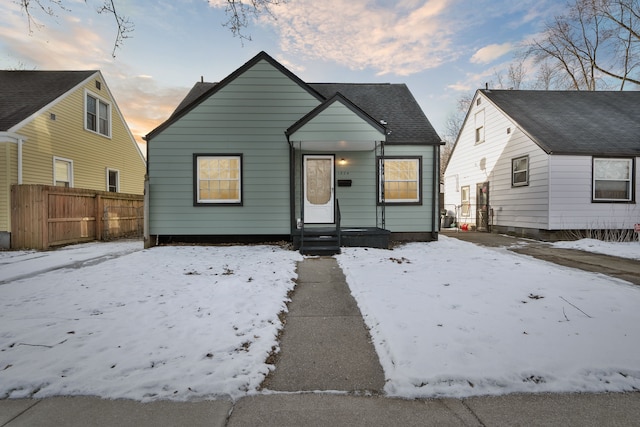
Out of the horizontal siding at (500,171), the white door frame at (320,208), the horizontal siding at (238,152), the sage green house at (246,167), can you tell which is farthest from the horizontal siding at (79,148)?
the horizontal siding at (500,171)

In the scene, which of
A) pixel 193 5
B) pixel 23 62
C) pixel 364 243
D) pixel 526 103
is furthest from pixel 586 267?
pixel 23 62

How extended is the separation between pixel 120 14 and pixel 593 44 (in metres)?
25.7

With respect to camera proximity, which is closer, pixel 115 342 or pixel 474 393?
pixel 474 393

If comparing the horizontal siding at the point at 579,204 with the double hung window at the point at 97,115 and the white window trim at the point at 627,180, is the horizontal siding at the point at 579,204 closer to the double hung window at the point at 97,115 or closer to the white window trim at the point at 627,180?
the white window trim at the point at 627,180

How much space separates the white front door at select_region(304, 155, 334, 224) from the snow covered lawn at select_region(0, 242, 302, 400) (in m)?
3.85

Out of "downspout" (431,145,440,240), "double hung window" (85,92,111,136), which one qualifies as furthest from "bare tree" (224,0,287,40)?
"double hung window" (85,92,111,136)

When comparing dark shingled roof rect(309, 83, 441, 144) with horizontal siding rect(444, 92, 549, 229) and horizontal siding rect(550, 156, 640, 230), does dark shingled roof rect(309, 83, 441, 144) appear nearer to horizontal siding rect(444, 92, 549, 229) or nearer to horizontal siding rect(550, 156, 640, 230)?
horizontal siding rect(444, 92, 549, 229)

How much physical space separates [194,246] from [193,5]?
232 inches

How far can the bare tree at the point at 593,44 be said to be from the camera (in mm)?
16344

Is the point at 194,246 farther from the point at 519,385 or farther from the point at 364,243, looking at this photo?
the point at 519,385

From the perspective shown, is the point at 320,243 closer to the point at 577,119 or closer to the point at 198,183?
the point at 198,183

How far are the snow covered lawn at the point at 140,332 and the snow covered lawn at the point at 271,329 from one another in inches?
0.5

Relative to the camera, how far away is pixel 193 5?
17.7 feet

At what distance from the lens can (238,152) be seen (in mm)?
8945
